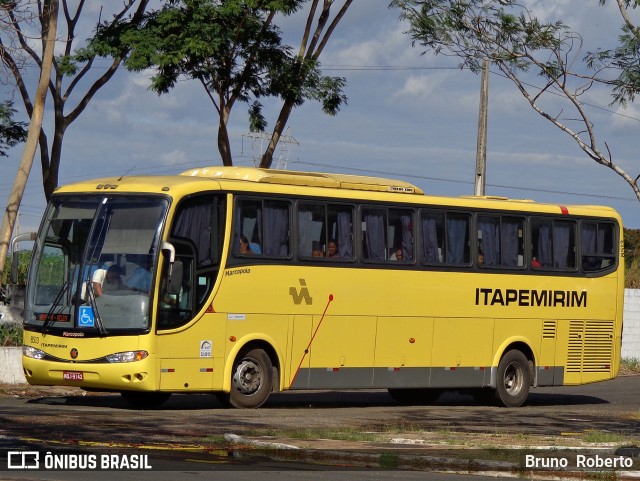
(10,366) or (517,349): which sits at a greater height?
(517,349)

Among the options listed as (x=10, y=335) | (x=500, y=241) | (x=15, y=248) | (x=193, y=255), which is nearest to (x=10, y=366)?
(x=10, y=335)

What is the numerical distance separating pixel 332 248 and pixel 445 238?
257 cm

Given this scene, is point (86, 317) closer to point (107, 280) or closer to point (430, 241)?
point (107, 280)

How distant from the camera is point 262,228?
21281 mm

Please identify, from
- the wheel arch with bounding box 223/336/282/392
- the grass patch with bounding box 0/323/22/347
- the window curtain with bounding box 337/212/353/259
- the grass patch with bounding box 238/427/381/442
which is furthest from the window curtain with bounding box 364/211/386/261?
the grass patch with bounding box 0/323/22/347

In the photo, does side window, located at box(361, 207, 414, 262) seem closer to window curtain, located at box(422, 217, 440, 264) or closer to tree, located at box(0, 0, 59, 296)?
A: window curtain, located at box(422, 217, 440, 264)

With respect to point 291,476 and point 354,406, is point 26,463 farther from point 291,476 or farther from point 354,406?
point 354,406

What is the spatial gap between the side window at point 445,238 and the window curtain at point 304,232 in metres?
2.47

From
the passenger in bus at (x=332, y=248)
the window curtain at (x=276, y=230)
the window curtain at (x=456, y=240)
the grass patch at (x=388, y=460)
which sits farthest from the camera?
the window curtain at (x=456, y=240)

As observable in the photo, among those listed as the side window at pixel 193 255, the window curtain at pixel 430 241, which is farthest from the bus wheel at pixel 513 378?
the side window at pixel 193 255

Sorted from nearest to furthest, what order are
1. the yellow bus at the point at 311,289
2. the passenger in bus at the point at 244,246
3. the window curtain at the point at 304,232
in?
the yellow bus at the point at 311,289
the passenger in bus at the point at 244,246
the window curtain at the point at 304,232

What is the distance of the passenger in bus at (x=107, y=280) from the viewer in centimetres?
1966

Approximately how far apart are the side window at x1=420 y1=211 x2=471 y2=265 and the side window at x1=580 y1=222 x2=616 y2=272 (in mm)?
3032

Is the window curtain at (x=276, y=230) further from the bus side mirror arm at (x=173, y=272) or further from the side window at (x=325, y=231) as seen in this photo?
the bus side mirror arm at (x=173, y=272)
